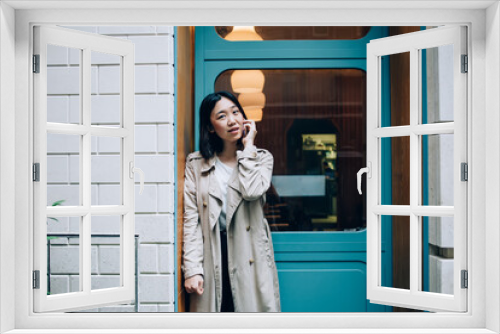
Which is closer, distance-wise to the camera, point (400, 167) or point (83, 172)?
point (83, 172)

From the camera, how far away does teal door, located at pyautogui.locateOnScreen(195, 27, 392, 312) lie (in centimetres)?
341

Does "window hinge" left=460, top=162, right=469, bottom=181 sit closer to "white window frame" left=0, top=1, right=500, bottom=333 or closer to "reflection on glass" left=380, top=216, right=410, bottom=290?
"white window frame" left=0, top=1, right=500, bottom=333

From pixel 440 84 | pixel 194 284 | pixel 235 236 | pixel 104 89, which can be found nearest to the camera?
pixel 440 84

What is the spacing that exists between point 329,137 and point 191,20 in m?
1.77

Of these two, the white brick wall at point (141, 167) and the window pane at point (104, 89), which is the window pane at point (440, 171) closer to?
the white brick wall at point (141, 167)

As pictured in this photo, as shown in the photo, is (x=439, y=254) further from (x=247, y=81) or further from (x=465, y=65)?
(x=247, y=81)

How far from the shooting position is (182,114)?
3229 mm

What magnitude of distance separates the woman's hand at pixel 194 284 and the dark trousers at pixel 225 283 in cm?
18

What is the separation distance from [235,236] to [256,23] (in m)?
1.65

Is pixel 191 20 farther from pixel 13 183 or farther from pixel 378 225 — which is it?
pixel 378 225

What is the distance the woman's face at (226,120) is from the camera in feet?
10.8

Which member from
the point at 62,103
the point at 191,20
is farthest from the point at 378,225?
the point at 62,103

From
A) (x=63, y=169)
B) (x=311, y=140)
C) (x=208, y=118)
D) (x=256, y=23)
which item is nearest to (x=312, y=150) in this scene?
(x=311, y=140)

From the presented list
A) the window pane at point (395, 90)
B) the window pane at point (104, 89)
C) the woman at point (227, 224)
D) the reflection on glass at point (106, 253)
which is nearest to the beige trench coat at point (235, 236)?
the woman at point (227, 224)
